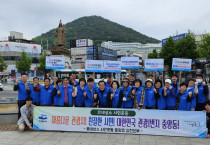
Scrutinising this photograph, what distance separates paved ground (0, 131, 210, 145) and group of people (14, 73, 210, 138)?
88cm

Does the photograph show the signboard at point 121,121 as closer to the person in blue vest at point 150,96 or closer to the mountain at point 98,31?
the person in blue vest at point 150,96

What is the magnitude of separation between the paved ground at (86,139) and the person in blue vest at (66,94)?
103 centimetres

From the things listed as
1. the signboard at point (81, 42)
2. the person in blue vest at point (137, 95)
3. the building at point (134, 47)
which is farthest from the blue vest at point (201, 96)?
the building at point (134, 47)

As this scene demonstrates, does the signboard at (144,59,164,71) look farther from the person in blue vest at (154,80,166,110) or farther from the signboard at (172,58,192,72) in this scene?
the person in blue vest at (154,80,166,110)

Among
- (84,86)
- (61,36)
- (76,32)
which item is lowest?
(84,86)

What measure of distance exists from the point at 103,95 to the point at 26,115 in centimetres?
283

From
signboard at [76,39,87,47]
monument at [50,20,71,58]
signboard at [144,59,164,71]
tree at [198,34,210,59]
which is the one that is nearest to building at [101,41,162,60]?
signboard at [76,39,87,47]

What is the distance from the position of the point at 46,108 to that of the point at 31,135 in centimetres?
99

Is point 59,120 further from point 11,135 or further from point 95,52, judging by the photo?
point 95,52

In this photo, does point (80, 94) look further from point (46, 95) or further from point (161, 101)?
point (161, 101)

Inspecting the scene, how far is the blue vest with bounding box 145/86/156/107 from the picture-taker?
251 inches

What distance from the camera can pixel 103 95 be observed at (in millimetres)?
6547

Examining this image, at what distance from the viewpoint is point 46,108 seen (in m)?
6.73

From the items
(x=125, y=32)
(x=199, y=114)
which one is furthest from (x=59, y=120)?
(x=125, y=32)
